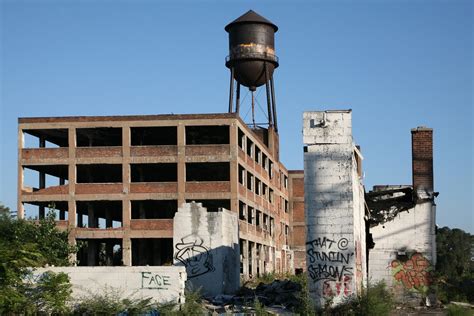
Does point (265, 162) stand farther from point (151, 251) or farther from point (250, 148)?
point (151, 251)

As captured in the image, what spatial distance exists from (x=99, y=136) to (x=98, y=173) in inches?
118

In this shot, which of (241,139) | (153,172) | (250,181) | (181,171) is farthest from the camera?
(250,181)

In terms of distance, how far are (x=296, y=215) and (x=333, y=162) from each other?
52.1 metres

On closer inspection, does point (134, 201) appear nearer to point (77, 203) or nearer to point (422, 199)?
point (77, 203)

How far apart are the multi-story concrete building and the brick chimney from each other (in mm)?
21095

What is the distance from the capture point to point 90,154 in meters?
45.0

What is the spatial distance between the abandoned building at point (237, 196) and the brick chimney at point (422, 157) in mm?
32

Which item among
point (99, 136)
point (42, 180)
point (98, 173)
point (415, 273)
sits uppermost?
point (99, 136)

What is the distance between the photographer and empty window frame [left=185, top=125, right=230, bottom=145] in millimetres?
47062

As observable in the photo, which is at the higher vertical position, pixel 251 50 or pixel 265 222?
pixel 251 50

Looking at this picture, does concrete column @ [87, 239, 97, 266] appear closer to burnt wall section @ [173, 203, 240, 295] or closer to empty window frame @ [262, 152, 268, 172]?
empty window frame @ [262, 152, 268, 172]

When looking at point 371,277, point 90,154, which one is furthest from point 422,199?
point 90,154

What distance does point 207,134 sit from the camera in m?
49.3

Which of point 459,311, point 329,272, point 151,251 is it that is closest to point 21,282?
point 329,272
